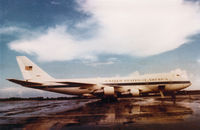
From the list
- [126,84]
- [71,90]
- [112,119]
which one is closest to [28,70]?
[71,90]

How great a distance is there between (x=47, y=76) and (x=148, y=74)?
19.3 m

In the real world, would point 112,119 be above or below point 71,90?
below

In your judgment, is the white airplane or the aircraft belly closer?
the white airplane

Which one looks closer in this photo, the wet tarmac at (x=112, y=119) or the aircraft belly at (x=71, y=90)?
the wet tarmac at (x=112, y=119)

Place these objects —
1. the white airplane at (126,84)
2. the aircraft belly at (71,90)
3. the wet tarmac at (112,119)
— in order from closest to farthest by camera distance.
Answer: the wet tarmac at (112,119) < the white airplane at (126,84) < the aircraft belly at (71,90)

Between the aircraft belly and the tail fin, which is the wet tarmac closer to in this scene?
the aircraft belly

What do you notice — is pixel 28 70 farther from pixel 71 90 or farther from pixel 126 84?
pixel 126 84

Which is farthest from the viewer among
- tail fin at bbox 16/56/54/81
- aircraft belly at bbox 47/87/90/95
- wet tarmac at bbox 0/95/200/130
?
tail fin at bbox 16/56/54/81

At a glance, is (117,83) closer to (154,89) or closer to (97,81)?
(97,81)

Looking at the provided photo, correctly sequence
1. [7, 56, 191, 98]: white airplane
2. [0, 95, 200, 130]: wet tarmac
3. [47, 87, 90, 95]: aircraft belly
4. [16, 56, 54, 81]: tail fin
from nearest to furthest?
1. [0, 95, 200, 130]: wet tarmac
2. [7, 56, 191, 98]: white airplane
3. [47, 87, 90, 95]: aircraft belly
4. [16, 56, 54, 81]: tail fin

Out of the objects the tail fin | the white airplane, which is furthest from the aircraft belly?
the tail fin

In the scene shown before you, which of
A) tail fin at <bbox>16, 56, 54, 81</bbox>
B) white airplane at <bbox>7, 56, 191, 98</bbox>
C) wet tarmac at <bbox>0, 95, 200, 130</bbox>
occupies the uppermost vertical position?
tail fin at <bbox>16, 56, 54, 81</bbox>

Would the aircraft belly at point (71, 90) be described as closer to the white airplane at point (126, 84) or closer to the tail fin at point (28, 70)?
the white airplane at point (126, 84)

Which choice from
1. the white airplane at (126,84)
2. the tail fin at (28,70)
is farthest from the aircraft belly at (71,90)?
the tail fin at (28,70)
